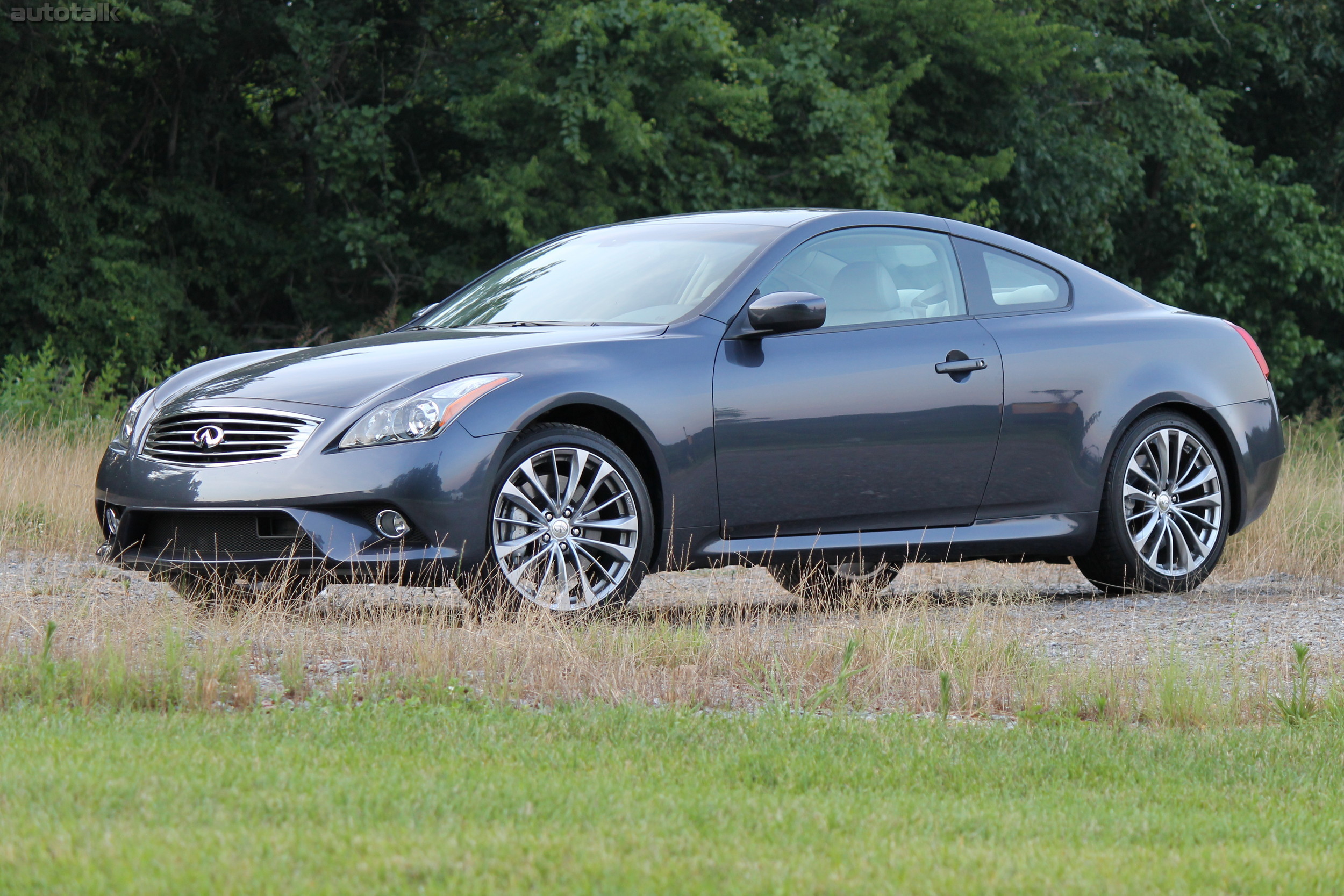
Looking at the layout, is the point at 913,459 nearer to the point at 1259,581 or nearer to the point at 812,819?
the point at 1259,581

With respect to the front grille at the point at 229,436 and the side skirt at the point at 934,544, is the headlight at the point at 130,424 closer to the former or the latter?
the front grille at the point at 229,436

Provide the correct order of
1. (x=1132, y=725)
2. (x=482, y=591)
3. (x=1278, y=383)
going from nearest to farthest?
(x=1132, y=725) < (x=482, y=591) < (x=1278, y=383)

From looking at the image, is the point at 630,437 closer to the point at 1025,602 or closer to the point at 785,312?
the point at 785,312

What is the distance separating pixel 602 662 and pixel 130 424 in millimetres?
2526

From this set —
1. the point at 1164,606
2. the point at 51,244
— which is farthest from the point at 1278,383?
the point at 1164,606

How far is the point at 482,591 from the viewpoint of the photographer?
604 centimetres

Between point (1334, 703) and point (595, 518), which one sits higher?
point (595, 518)

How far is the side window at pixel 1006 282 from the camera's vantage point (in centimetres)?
758

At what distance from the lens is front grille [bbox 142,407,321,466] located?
5988 mm

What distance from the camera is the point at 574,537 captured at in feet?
20.5

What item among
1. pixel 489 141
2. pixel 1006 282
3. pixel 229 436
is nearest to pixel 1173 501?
pixel 1006 282

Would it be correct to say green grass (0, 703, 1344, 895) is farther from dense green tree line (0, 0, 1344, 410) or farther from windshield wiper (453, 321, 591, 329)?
dense green tree line (0, 0, 1344, 410)

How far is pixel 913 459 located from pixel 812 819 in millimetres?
3717

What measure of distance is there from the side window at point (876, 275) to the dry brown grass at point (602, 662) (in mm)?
1312
